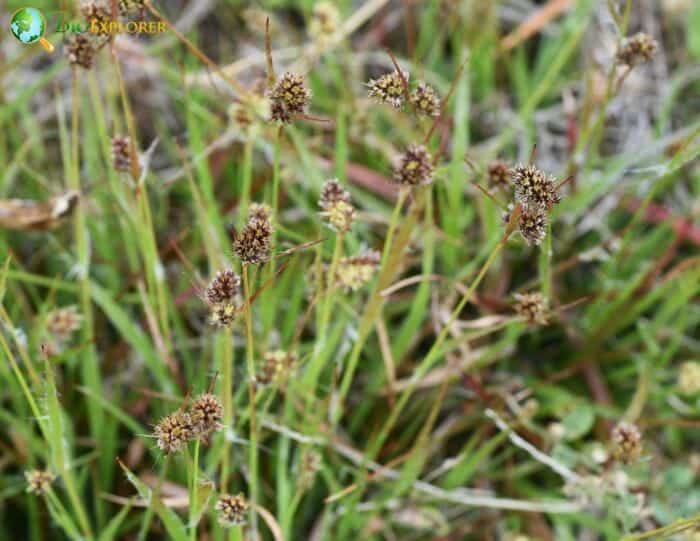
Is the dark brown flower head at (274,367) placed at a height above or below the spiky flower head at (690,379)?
above

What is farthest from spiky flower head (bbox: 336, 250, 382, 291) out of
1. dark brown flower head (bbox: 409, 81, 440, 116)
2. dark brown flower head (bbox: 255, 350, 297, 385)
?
dark brown flower head (bbox: 409, 81, 440, 116)

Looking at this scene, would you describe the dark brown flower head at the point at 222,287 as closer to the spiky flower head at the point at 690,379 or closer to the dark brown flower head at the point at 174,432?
the dark brown flower head at the point at 174,432

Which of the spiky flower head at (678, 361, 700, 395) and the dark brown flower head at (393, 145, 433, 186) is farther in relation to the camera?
the spiky flower head at (678, 361, 700, 395)

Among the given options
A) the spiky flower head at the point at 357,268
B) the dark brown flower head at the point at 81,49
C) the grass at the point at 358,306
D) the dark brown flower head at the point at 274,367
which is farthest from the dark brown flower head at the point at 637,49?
the dark brown flower head at the point at 81,49

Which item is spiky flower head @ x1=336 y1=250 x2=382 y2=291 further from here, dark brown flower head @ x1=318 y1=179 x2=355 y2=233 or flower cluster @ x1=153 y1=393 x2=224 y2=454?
flower cluster @ x1=153 y1=393 x2=224 y2=454

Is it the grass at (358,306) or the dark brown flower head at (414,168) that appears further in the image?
the grass at (358,306)

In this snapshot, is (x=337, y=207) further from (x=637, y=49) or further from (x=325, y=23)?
(x=325, y=23)

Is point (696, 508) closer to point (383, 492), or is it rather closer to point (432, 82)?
point (383, 492)
